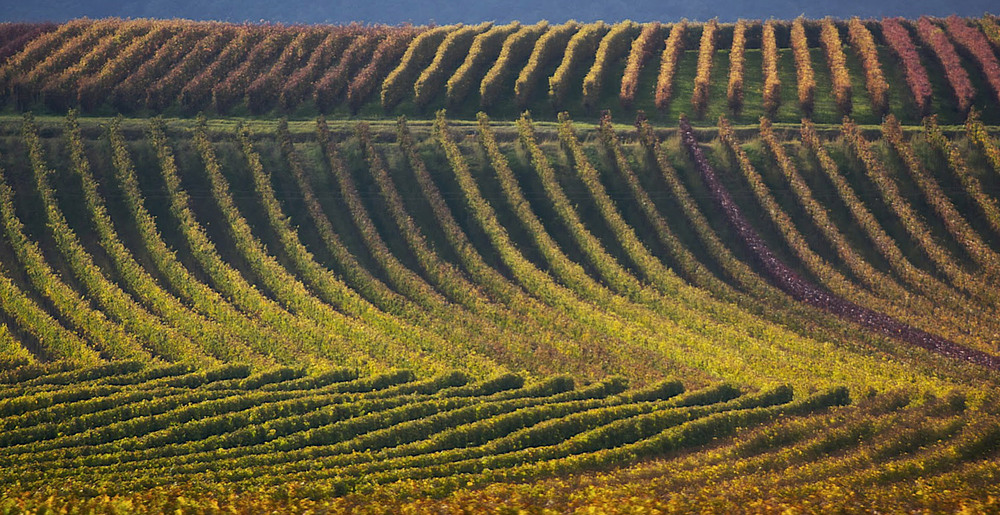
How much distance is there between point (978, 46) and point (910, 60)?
4.72 meters

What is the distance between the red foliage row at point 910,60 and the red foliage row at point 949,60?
1039 millimetres

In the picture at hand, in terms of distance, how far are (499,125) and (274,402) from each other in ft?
81.3

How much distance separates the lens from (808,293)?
Result: 105 ft

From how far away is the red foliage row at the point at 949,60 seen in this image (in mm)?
46219

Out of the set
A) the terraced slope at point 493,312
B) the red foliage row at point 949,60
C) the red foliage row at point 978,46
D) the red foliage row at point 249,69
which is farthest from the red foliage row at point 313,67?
the red foliage row at point 978,46

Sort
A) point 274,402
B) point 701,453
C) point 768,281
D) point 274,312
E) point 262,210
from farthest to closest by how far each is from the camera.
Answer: point 262,210 → point 768,281 → point 274,312 → point 274,402 → point 701,453

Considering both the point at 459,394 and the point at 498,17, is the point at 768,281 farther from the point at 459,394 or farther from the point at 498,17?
the point at 498,17

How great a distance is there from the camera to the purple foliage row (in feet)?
90.4

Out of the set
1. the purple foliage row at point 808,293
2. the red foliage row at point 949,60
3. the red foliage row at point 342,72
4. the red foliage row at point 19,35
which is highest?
the red foliage row at point 19,35

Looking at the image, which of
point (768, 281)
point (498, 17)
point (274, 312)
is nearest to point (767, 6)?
point (498, 17)

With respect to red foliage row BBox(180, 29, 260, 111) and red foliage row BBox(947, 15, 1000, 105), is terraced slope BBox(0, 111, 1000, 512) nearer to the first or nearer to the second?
red foliage row BBox(180, 29, 260, 111)

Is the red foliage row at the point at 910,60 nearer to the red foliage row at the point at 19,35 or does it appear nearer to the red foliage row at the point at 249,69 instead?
the red foliage row at the point at 249,69

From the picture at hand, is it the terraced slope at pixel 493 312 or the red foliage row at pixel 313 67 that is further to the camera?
the red foliage row at pixel 313 67

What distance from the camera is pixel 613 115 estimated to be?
155ft
